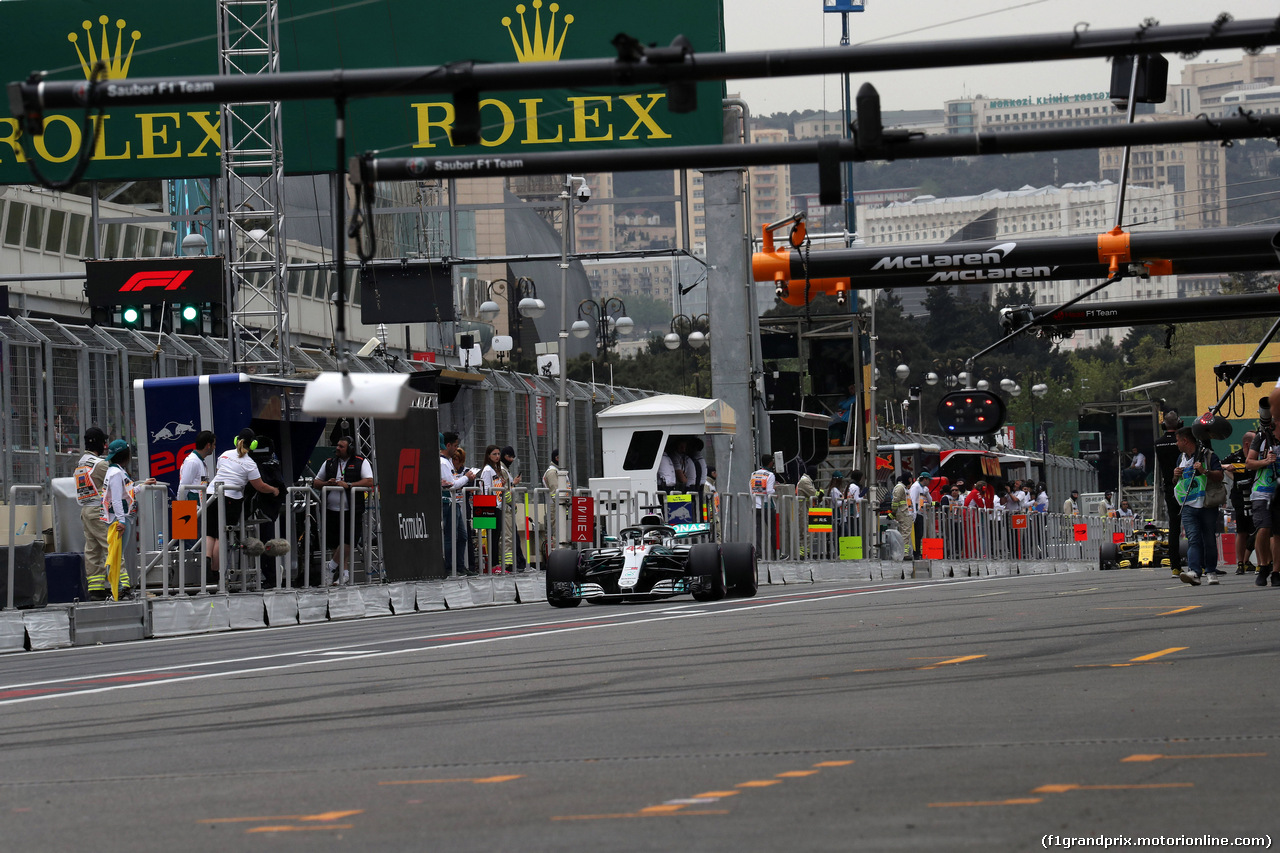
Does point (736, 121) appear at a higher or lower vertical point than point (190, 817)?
higher

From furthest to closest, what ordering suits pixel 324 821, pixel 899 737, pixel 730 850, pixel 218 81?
pixel 218 81 < pixel 899 737 < pixel 324 821 < pixel 730 850

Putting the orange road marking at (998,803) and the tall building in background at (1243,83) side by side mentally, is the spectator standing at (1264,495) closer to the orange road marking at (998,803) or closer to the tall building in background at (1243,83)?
the tall building in background at (1243,83)

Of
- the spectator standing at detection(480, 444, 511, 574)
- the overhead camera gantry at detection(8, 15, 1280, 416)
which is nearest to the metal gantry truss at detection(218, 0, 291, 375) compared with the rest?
the spectator standing at detection(480, 444, 511, 574)

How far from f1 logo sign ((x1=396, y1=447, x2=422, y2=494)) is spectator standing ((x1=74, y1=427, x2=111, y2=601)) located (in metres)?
3.64

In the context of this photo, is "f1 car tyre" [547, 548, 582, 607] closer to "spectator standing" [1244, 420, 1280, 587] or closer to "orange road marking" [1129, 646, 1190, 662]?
"spectator standing" [1244, 420, 1280, 587]

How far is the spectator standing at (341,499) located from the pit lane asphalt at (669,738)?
5.22 meters

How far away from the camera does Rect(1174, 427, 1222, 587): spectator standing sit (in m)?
17.7

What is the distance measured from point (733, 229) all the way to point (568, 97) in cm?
345

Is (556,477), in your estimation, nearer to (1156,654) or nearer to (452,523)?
(452,523)

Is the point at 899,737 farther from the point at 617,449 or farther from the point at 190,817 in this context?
the point at 617,449

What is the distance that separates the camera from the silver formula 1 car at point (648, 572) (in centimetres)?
1816

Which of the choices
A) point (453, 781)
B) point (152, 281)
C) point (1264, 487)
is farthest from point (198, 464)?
point (453, 781)

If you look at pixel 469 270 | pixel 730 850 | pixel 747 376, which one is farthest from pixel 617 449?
pixel 469 270

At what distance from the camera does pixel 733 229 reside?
94.3 ft
